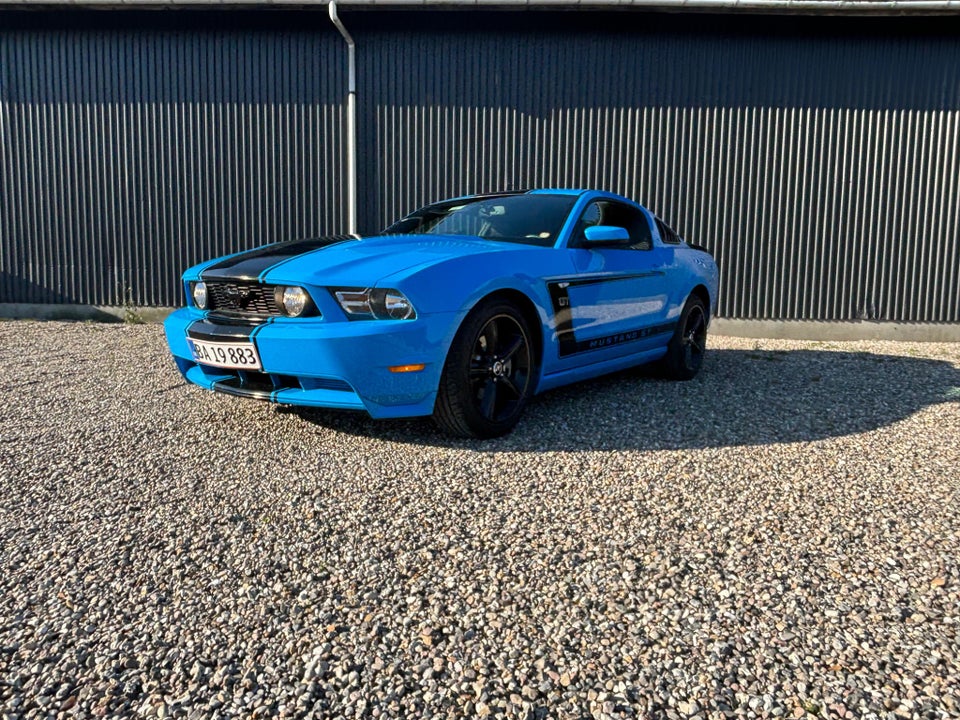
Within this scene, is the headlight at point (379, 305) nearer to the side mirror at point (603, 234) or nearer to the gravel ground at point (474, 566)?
the gravel ground at point (474, 566)

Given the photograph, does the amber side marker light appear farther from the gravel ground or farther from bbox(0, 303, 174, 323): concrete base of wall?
bbox(0, 303, 174, 323): concrete base of wall

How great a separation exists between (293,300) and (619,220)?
2.50m

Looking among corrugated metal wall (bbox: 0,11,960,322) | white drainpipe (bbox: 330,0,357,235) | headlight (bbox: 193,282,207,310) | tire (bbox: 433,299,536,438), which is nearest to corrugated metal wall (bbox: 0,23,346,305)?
corrugated metal wall (bbox: 0,11,960,322)

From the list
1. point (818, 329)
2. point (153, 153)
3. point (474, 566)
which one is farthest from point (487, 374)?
point (153, 153)

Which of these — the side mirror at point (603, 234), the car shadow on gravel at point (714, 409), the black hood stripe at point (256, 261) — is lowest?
the car shadow on gravel at point (714, 409)

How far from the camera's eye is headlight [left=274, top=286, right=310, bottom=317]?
3.40 meters

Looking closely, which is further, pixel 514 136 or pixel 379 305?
pixel 514 136

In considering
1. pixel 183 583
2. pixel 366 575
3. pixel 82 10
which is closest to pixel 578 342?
pixel 366 575

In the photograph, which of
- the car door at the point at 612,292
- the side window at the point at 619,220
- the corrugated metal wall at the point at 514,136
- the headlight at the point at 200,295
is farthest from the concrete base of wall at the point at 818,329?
the headlight at the point at 200,295

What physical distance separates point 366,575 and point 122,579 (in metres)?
0.72

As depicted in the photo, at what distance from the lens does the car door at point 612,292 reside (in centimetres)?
419

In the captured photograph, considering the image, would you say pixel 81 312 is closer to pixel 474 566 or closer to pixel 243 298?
pixel 243 298

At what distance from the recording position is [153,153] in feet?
28.4

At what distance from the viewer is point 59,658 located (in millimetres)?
1821
